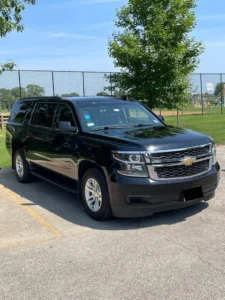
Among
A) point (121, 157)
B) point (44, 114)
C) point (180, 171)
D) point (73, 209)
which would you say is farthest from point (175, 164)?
point (44, 114)

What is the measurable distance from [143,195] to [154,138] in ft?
2.87

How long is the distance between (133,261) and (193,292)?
33.5 inches

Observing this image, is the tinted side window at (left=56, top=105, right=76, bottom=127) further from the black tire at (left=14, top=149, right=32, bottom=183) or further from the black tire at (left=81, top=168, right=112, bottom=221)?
the black tire at (left=14, top=149, right=32, bottom=183)

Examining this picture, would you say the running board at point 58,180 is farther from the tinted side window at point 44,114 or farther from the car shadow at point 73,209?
the tinted side window at point 44,114

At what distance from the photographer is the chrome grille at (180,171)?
4996 mm

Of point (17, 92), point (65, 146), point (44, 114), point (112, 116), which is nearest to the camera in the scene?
point (65, 146)

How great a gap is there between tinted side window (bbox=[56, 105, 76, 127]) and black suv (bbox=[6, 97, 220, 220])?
2cm

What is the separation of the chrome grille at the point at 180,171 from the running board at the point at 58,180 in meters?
1.62

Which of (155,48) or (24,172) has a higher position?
(155,48)

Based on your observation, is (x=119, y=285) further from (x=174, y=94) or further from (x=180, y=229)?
(x=174, y=94)

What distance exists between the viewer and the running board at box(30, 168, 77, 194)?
613 centimetres

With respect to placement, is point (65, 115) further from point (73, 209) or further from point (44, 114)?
point (73, 209)

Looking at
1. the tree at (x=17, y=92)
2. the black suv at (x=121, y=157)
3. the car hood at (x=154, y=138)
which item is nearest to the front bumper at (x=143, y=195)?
the black suv at (x=121, y=157)

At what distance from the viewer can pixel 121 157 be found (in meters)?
4.98
